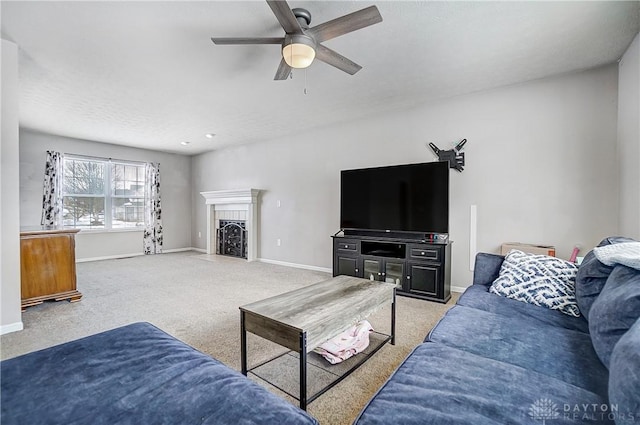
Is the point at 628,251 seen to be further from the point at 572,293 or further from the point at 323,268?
the point at 323,268

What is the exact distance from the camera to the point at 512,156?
3.49 m

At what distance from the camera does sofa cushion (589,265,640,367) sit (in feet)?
3.55

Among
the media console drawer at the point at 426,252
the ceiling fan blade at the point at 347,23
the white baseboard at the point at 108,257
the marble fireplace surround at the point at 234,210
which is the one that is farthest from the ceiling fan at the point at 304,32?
the white baseboard at the point at 108,257

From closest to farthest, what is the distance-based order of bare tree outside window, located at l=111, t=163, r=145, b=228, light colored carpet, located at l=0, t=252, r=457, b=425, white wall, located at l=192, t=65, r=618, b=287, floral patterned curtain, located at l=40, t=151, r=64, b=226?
light colored carpet, located at l=0, t=252, r=457, b=425 < white wall, located at l=192, t=65, r=618, b=287 < floral patterned curtain, located at l=40, t=151, r=64, b=226 < bare tree outside window, located at l=111, t=163, r=145, b=228

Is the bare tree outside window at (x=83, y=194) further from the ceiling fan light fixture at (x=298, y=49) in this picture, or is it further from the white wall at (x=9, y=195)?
the ceiling fan light fixture at (x=298, y=49)

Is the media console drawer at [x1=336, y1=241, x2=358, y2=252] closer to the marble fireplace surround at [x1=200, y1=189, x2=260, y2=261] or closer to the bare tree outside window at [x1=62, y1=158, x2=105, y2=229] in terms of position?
the marble fireplace surround at [x1=200, y1=189, x2=260, y2=261]

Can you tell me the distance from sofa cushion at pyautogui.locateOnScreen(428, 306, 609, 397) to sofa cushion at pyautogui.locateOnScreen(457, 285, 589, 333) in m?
0.07

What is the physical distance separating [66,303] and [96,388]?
127 inches

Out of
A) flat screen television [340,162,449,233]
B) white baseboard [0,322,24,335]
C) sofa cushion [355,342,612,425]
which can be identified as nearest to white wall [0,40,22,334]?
white baseboard [0,322,24,335]

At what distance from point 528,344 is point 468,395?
2.07 feet

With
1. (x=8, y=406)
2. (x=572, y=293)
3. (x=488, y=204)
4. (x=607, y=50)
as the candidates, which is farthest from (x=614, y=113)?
(x=8, y=406)

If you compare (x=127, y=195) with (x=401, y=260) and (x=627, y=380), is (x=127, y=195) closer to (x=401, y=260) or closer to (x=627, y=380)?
(x=401, y=260)

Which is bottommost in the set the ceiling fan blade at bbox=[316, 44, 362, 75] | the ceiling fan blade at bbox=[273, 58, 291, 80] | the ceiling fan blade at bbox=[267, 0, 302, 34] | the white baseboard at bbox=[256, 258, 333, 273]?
the white baseboard at bbox=[256, 258, 333, 273]

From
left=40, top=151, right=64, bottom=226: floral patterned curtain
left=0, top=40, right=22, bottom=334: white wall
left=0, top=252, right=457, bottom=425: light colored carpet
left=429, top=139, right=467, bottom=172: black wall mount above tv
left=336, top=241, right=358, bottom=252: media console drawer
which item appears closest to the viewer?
left=0, top=252, right=457, bottom=425: light colored carpet
